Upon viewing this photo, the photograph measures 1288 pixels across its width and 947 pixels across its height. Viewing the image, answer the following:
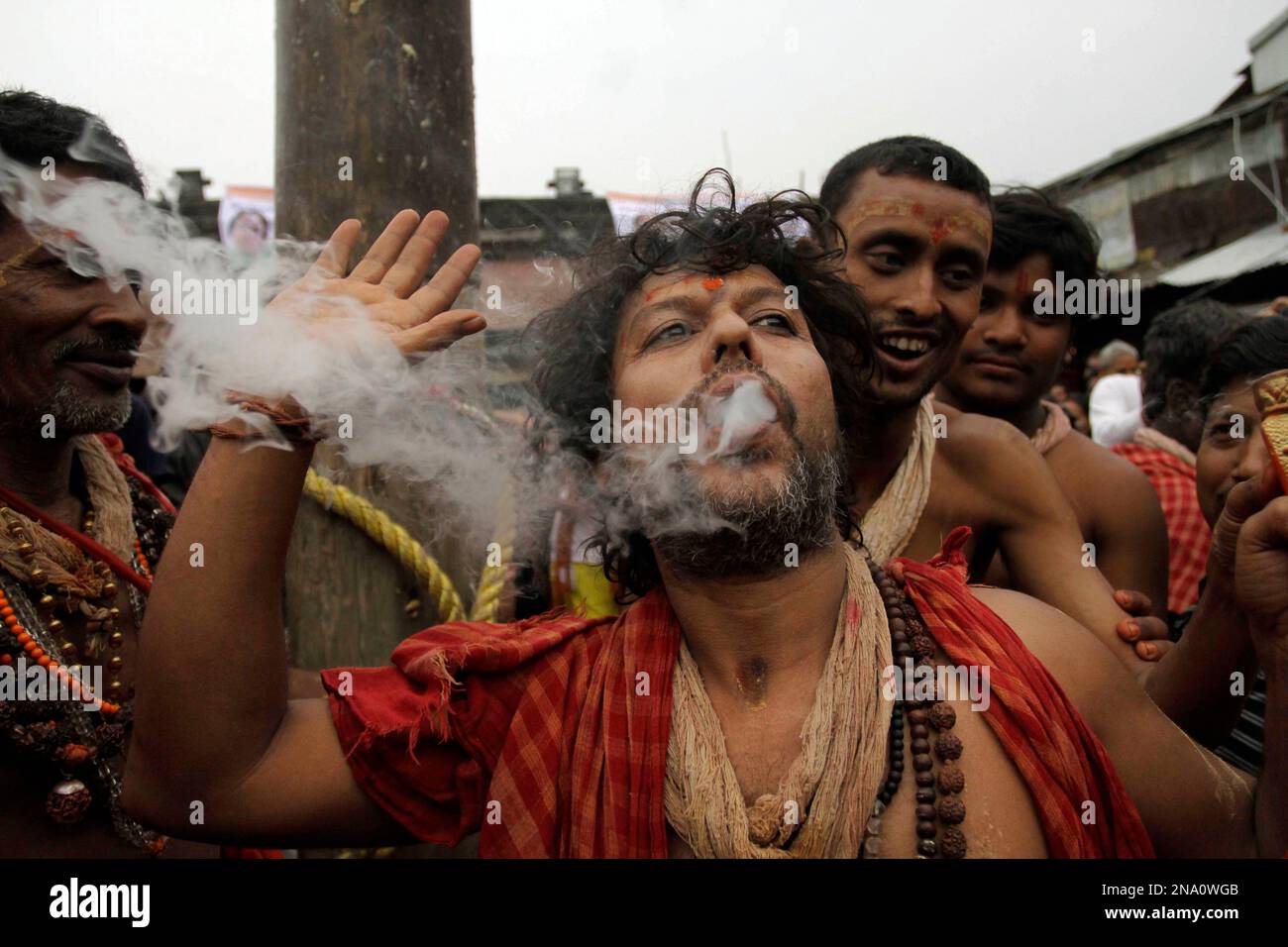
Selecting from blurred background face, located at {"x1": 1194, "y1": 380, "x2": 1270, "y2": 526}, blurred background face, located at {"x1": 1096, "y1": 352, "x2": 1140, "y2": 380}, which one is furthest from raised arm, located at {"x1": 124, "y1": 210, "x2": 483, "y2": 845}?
blurred background face, located at {"x1": 1096, "y1": 352, "x2": 1140, "y2": 380}

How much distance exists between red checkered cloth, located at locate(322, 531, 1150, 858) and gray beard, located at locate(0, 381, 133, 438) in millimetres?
865

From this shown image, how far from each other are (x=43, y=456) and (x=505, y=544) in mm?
1115

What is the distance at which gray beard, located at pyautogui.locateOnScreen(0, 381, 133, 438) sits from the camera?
80.7 inches

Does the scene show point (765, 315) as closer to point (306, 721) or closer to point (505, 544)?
point (505, 544)

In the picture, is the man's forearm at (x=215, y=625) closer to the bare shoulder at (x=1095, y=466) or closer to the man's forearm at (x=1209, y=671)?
the man's forearm at (x=1209, y=671)

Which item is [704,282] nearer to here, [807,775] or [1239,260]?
[807,775]

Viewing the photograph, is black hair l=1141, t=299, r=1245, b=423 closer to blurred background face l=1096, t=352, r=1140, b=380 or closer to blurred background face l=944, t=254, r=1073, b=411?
blurred background face l=944, t=254, r=1073, b=411

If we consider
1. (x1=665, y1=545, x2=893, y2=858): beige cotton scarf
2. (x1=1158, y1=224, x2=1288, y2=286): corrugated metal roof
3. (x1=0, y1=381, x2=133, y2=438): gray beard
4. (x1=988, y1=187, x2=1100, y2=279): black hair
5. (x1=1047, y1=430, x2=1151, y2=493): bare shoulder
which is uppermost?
(x1=1158, y1=224, x2=1288, y2=286): corrugated metal roof

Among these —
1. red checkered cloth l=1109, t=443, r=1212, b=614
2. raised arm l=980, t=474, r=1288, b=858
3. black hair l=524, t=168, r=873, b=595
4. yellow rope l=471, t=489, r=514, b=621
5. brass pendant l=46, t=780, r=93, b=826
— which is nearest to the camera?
raised arm l=980, t=474, r=1288, b=858

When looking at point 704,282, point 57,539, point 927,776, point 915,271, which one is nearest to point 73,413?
point 57,539

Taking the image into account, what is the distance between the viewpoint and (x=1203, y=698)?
208 cm

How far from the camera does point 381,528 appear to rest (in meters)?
2.47

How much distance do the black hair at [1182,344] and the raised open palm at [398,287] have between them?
361 cm
